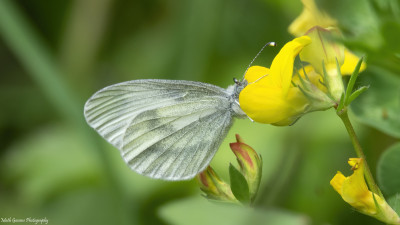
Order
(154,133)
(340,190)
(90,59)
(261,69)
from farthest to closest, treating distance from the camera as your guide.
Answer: (90,59), (154,133), (261,69), (340,190)

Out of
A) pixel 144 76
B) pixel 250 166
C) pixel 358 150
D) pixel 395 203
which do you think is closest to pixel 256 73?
pixel 250 166

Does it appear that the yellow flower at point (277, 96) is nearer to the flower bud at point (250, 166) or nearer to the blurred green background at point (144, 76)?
the flower bud at point (250, 166)

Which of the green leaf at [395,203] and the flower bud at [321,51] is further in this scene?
the flower bud at [321,51]

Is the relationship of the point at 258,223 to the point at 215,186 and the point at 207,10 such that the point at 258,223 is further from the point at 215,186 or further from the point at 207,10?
the point at 207,10

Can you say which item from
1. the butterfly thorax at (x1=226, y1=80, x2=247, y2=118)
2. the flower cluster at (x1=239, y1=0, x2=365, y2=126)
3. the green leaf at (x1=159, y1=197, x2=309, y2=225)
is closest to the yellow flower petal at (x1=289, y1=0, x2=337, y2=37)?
the flower cluster at (x1=239, y1=0, x2=365, y2=126)

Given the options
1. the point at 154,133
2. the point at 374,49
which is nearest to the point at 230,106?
the point at 154,133

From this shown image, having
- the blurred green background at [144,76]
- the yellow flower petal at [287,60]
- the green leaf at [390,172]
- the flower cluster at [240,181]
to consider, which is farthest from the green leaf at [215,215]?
the yellow flower petal at [287,60]
